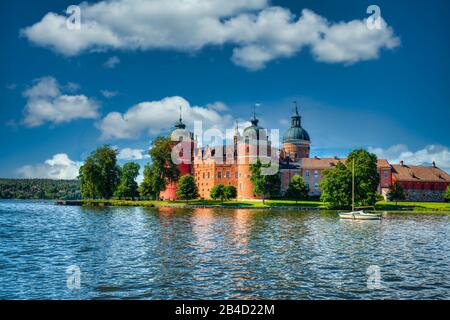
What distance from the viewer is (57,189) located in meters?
189

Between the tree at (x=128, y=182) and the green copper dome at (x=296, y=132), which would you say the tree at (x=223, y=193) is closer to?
the tree at (x=128, y=182)

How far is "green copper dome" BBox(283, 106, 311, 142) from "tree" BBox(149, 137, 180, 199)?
3843 cm

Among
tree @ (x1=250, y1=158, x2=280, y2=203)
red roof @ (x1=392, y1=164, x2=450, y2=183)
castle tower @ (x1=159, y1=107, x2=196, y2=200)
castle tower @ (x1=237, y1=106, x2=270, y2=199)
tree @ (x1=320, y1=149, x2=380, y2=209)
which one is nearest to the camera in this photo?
tree @ (x1=320, y1=149, x2=380, y2=209)

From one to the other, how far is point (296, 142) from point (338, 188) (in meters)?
44.6

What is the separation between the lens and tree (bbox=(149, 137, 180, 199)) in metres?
85.1

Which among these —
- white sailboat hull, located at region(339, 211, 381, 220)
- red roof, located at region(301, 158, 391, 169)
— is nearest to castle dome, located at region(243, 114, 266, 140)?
red roof, located at region(301, 158, 391, 169)

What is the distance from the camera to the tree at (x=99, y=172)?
282 ft

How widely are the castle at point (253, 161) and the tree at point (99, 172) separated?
1407 cm

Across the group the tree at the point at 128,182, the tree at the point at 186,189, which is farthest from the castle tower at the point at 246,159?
the tree at the point at 128,182

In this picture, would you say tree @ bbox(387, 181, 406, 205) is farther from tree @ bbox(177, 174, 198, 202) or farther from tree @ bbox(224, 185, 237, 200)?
tree @ bbox(177, 174, 198, 202)

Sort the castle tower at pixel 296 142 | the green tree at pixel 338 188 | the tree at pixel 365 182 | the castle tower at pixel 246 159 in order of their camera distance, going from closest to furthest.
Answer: the green tree at pixel 338 188
the tree at pixel 365 182
the castle tower at pixel 246 159
the castle tower at pixel 296 142

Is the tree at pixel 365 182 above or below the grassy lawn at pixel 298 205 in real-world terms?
above

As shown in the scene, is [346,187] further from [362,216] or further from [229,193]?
[229,193]
